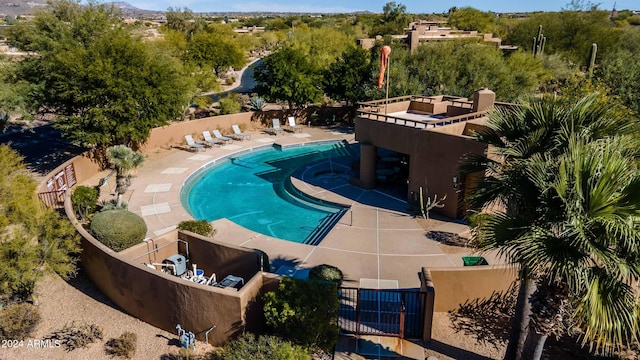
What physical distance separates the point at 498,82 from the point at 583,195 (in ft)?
88.2

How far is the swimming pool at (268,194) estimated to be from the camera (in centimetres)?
1741

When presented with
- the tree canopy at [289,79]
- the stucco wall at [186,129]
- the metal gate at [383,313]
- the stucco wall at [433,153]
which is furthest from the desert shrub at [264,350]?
the tree canopy at [289,79]

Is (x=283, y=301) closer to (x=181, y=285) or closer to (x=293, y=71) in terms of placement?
(x=181, y=285)

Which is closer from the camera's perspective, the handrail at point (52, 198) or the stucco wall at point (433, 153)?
the stucco wall at point (433, 153)

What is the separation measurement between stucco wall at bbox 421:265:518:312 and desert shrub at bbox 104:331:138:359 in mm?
7053

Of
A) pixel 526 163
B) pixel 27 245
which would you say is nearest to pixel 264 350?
pixel 526 163

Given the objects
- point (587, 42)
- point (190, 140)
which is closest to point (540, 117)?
point (190, 140)

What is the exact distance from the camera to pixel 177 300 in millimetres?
9836

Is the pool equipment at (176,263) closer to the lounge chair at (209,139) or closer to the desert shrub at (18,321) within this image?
the desert shrub at (18,321)

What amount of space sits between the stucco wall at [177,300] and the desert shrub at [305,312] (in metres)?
0.62

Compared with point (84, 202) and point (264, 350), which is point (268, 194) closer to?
point (84, 202)

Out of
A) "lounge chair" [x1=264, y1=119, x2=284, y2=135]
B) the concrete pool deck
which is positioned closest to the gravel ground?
the concrete pool deck

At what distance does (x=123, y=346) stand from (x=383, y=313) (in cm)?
620

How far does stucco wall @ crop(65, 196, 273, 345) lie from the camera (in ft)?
30.8
